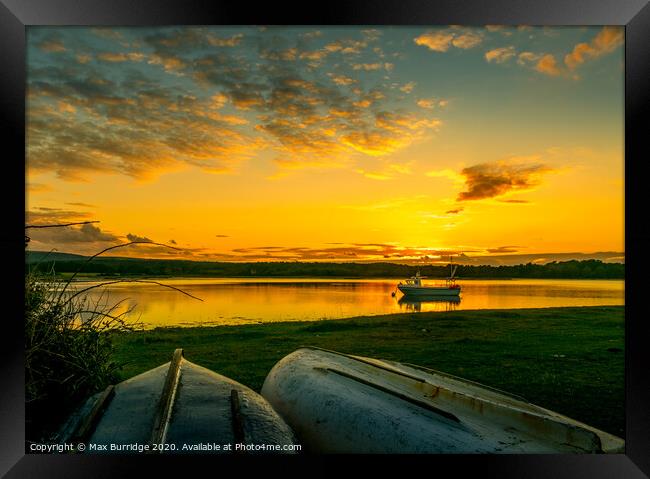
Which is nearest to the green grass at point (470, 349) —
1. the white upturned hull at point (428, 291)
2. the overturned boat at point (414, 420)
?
the overturned boat at point (414, 420)

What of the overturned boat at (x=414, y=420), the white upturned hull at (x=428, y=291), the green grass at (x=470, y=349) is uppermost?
the overturned boat at (x=414, y=420)

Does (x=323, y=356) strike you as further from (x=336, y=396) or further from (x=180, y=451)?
(x=180, y=451)

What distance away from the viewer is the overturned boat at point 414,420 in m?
2.84

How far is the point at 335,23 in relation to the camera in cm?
296

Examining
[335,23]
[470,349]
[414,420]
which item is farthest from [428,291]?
[335,23]

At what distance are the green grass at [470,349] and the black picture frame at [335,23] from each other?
1012 mm

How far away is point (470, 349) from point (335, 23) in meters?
6.66

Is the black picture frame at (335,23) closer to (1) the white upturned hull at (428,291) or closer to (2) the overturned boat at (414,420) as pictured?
(2) the overturned boat at (414,420)

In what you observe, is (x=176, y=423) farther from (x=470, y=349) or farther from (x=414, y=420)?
(x=470, y=349)

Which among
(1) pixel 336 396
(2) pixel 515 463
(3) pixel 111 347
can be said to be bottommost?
(2) pixel 515 463

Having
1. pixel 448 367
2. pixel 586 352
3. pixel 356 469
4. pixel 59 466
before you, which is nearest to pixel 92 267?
pixel 59 466

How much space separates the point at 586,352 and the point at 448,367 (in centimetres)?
286

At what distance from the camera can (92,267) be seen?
142 inches

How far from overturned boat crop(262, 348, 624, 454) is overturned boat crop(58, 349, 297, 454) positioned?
35 cm
